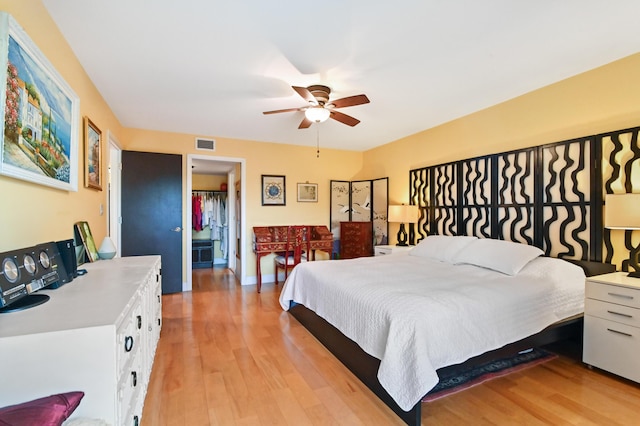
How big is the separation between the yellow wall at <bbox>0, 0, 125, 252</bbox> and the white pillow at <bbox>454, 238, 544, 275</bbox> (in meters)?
3.48

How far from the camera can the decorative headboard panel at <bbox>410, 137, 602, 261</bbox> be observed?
2.70 m

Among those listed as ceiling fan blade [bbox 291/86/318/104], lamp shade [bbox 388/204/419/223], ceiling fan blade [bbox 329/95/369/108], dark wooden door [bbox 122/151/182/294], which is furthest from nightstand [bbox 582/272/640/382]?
dark wooden door [bbox 122/151/182/294]

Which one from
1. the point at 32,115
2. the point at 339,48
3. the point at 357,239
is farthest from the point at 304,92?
the point at 357,239

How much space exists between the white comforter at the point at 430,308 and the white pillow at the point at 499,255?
70 mm

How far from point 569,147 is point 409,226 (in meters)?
2.29

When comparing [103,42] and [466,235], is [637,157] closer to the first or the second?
[466,235]

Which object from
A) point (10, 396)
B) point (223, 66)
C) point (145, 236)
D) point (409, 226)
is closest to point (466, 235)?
point (409, 226)

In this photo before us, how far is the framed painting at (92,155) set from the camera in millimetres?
2538

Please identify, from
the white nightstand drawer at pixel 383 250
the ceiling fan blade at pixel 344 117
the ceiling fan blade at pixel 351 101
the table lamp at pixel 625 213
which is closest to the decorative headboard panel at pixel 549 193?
the table lamp at pixel 625 213

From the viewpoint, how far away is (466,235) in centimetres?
382

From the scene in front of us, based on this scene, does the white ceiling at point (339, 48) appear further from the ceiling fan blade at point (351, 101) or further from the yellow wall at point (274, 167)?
the yellow wall at point (274, 167)

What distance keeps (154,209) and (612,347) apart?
5158 millimetres

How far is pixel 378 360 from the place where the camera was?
6.57 feet

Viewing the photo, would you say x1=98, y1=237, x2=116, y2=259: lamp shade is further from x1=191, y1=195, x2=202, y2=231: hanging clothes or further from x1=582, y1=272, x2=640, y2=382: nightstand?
→ x1=191, y1=195, x2=202, y2=231: hanging clothes
